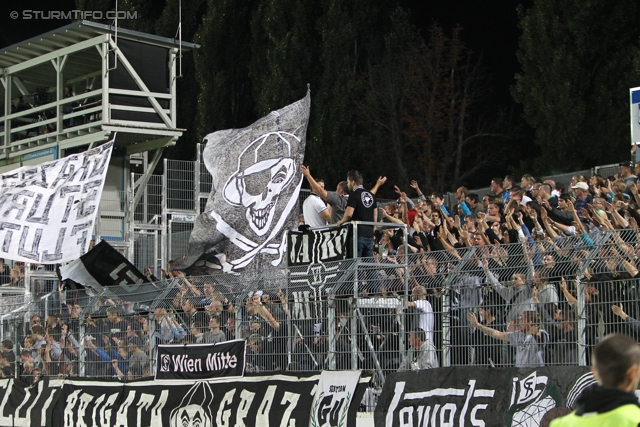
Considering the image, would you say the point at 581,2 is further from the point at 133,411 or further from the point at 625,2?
the point at 133,411

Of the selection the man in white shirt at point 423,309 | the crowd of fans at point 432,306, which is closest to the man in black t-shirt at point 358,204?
the crowd of fans at point 432,306

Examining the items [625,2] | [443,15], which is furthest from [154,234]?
[443,15]

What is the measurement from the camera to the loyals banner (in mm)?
12844

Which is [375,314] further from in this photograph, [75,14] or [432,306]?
[75,14]

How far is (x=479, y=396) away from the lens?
1042 cm

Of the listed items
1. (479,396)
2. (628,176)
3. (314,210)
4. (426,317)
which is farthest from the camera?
(628,176)

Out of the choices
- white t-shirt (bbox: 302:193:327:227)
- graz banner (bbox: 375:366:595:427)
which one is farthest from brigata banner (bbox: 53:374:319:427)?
white t-shirt (bbox: 302:193:327:227)

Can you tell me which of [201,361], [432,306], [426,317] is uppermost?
[432,306]

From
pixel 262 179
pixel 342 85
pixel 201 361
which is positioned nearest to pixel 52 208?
pixel 262 179

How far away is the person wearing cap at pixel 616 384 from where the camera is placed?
488 centimetres

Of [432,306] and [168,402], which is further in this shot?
[168,402]

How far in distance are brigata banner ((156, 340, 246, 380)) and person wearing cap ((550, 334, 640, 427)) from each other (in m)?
8.60

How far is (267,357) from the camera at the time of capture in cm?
1316

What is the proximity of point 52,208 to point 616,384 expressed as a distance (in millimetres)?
13288
